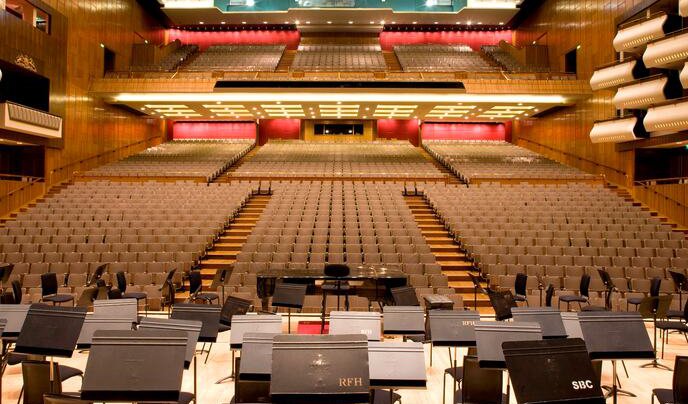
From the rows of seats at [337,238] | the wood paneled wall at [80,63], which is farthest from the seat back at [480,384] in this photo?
the wood paneled wall at [80,63]

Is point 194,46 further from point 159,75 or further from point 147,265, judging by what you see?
point 147,265

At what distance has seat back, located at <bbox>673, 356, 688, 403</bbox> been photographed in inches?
104

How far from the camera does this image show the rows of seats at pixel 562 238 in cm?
664

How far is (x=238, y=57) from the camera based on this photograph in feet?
57.8

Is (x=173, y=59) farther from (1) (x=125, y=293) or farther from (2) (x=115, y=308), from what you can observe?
(2) (x=115, y=308)

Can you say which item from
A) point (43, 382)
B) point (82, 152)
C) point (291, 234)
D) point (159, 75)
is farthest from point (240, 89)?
point (43, 382)

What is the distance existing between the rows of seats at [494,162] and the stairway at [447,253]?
101 inches

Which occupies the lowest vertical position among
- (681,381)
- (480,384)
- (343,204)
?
(480,384)

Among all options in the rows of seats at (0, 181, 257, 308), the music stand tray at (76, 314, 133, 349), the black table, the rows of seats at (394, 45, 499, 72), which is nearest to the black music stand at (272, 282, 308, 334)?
the black table

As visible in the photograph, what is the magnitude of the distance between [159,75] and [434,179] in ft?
26.9

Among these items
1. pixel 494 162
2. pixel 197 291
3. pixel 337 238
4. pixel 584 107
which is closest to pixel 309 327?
pixel 197 291

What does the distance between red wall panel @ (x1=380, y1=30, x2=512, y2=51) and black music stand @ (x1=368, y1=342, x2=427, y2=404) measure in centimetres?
1960

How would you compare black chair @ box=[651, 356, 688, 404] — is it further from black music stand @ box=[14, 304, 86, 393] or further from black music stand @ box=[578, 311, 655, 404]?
black music stand @ box=[14, 304, 86, 393]

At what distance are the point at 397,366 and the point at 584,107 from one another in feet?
42.4
